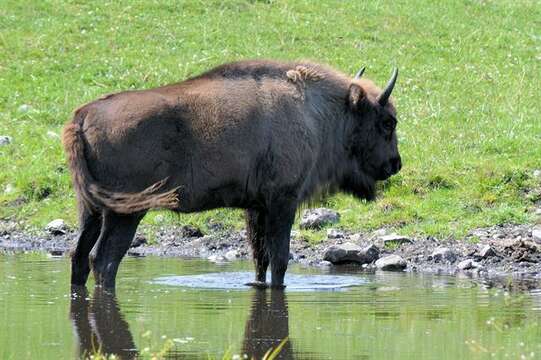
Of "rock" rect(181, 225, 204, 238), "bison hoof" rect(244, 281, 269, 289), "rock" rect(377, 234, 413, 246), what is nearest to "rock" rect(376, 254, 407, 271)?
"rock" rect(377, 234, 413, 246)

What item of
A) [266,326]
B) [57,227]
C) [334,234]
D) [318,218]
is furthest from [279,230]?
[57,227]

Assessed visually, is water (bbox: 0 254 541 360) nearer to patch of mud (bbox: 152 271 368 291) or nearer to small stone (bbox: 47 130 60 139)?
patch of mud (bbox: 152 271 368 291)

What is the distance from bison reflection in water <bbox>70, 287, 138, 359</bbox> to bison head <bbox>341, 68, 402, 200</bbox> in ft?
10.5

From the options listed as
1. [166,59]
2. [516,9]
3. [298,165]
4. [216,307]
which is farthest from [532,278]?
[516,9]

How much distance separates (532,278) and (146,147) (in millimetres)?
3786

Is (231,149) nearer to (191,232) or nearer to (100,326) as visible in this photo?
(100,326)

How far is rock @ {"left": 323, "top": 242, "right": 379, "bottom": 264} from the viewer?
13.5 metres

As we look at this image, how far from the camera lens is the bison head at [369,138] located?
1321 centimetres

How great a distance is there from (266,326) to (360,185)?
171 inches

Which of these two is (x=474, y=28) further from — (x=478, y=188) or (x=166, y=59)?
(x=478, y=188)

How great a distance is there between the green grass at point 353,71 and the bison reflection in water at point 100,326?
14.1 feet

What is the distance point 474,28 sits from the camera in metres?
24.4

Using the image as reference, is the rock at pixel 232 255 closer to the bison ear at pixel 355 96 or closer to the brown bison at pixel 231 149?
the brown bison at pixel 231 149

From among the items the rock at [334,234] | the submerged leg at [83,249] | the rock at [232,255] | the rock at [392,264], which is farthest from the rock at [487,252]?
the submerged leg at [83,249]
